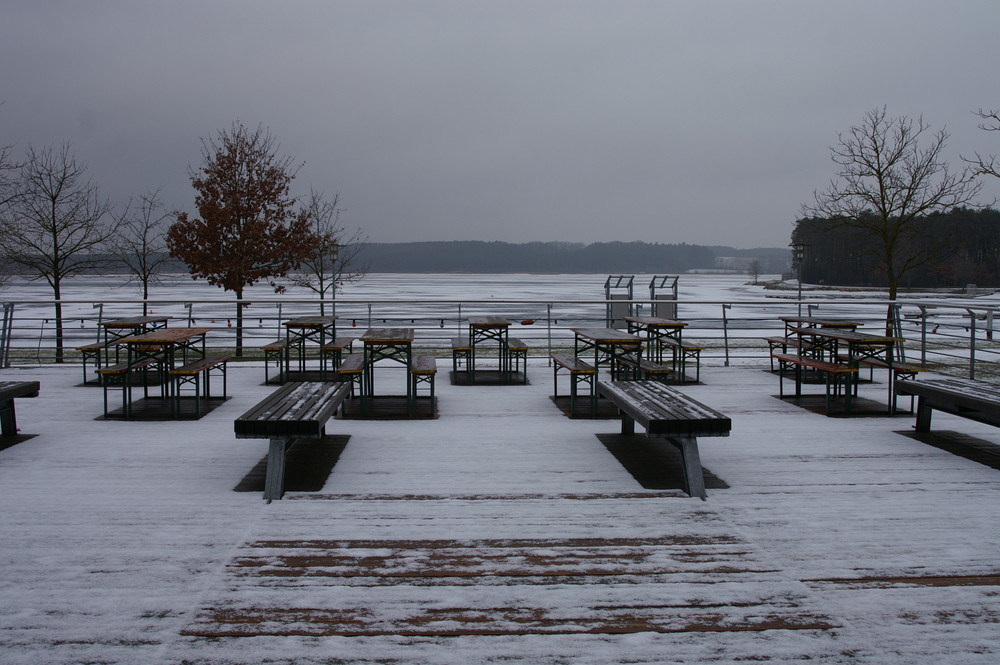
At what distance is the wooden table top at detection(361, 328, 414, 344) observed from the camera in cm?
718

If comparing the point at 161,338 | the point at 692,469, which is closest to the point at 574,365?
the point at 692,469

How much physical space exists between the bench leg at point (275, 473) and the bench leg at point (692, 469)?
8.29 feet

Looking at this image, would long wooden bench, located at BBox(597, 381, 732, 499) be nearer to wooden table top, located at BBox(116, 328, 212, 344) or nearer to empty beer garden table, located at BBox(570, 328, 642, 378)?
empty beer garden table, located at BBox(570, 328, 642, 378)

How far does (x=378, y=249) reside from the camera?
184m

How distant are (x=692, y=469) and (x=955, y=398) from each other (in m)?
2.54

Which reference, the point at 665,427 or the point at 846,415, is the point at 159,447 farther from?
the point at 846,415

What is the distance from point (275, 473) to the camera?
4469 mm

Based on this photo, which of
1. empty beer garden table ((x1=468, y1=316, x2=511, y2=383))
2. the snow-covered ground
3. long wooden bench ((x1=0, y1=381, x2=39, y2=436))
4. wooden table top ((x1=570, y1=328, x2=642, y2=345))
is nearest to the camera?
the snow-covered ground

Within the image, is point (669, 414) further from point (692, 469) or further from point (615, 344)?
point (615, 344)

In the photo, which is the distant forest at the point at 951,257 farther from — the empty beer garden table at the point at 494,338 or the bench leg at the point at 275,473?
the bench leg at the point at 275,473

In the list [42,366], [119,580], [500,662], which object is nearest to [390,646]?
[500,662]

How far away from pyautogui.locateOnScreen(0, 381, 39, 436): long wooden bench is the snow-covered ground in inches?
14.4

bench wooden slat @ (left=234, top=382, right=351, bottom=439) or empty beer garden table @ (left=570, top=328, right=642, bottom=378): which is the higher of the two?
empty beer garden table @ (left=570, top=328, right=642, bottom=378)

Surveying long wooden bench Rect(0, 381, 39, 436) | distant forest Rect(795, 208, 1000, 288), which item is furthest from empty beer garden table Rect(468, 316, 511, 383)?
distant forest Rect(795, 208, 1000, 288)
